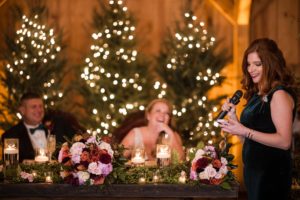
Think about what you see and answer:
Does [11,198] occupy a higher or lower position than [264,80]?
lower

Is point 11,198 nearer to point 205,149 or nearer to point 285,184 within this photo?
point 205,149

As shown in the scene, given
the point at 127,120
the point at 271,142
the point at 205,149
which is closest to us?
the point at 271,142

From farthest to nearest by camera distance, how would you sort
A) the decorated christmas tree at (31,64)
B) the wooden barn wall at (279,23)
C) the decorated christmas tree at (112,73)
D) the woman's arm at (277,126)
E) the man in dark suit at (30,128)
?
the wooden barn wall at (279,23)
the decorated christmas tree at (31,64)
the decorated christmas tree at (112,73)
the man in dark suit at (30,128)
the woman's arm at (277,126)

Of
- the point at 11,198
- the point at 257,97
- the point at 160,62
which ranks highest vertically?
the point at 160,62

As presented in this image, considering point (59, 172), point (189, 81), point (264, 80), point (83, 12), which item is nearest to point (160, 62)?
point (189, 81)

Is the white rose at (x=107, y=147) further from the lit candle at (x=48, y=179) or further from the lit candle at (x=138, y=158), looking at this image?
the lit candle at (x=138, y=158)

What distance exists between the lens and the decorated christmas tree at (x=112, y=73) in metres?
7.43

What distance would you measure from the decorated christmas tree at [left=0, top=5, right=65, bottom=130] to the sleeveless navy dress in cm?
460

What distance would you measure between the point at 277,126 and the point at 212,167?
1.92ft

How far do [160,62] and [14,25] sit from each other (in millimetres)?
1834

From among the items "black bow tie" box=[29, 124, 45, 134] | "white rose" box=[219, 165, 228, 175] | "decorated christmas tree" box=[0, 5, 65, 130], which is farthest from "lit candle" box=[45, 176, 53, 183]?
"decorated christmas tree" box=[0, 5, 65, 130]

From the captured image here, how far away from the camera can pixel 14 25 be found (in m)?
8.04

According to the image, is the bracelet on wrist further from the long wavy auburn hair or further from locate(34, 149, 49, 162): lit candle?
locate(34, 149, 49, 162): lit candle

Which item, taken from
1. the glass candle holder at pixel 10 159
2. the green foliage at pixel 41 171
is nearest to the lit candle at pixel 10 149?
the glass candle holder at pixel 10 159
